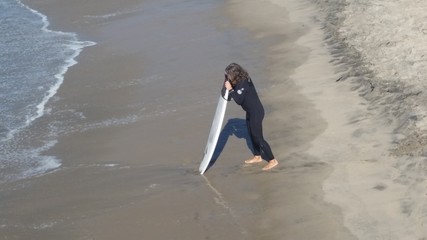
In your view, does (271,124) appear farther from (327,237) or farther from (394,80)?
(327,237)

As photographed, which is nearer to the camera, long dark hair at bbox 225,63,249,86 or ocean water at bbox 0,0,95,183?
long dark hair at bbox 225,63,249,86

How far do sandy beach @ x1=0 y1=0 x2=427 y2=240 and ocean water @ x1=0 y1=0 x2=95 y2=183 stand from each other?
31 cm

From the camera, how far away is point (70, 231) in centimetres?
870

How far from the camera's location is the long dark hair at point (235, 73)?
945 centimetres

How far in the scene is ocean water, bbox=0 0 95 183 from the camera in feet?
37.4

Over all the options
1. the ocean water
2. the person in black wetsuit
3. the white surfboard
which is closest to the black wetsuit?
the person in black wetsuit

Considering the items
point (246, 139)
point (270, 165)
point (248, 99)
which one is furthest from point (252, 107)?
point (246, 139)

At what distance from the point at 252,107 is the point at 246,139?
1432mm

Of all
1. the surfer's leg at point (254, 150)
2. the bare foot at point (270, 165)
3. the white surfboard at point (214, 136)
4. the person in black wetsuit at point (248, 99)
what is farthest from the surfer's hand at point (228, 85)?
the bare foot at point (270, 165)

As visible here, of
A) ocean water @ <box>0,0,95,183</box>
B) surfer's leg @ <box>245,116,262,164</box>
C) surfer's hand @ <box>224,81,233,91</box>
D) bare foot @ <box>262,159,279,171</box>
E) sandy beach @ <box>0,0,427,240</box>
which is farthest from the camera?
ocean water @ <box>0,0,95,183</box>

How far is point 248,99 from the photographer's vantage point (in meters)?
9.64

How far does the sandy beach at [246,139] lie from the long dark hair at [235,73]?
1.15 meters

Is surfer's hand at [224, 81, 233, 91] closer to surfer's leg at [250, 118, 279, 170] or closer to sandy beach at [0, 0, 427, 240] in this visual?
surfer's leg at [250, 118, 279, 170]

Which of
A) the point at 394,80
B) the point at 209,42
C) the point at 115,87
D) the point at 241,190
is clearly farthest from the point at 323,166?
the point at 209,42
